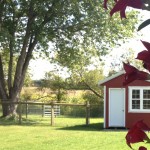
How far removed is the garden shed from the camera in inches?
890

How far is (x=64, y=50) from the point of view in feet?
104

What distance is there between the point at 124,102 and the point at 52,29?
31.0ft

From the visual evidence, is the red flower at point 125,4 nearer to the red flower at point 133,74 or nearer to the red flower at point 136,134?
the red flower at point 133,74

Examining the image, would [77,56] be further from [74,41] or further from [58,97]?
[58,97]

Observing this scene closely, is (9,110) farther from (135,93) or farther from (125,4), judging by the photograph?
(125,4)

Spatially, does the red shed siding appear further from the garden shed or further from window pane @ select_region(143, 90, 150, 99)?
window pane @ select_region(143, 90, 150, 99)

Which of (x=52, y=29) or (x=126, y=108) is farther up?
(x=52, y=29)

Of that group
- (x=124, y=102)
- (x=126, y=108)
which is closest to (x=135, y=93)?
(x=124, y=102)

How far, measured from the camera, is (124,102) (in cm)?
2294

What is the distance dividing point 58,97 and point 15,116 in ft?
65.6

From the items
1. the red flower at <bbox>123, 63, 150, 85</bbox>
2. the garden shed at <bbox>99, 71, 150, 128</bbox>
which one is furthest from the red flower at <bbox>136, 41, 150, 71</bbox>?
the garden shed at <bbox>99, 71, 150, 128</bbox>

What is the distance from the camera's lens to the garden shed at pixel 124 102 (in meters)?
22.6

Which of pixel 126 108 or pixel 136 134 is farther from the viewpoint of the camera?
pixel 126 108

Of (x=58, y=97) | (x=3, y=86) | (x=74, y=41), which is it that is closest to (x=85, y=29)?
(x=74, y=41)
